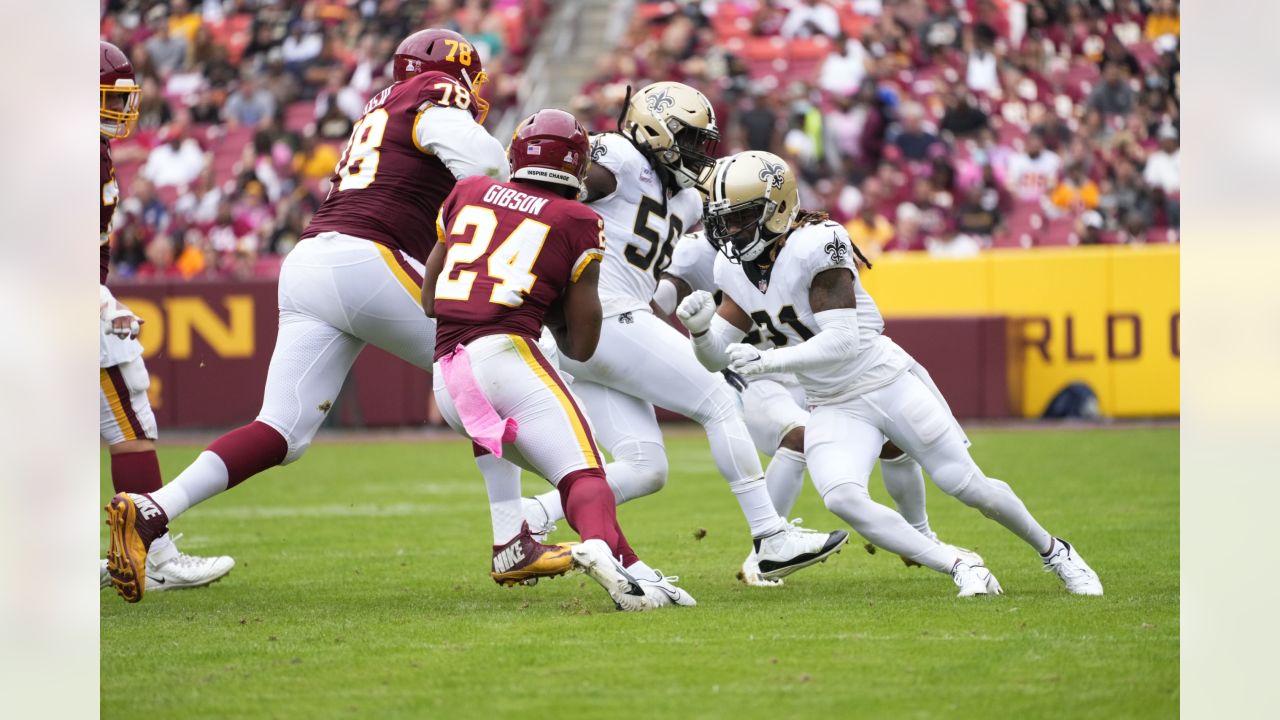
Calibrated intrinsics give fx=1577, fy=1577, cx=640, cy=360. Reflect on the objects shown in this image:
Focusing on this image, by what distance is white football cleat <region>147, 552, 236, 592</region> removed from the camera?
5.79m

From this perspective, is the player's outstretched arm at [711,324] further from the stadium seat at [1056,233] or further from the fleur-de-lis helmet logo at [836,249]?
the stadium seat at [1056,233]

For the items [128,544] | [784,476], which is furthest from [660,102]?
[128,544]

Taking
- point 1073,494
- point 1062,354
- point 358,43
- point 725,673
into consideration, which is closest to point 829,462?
point 725,673

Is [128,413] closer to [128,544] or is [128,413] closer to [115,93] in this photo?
[128,544]

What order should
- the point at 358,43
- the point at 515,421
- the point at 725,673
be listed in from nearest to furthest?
the point at 725,673
the point at 515,421
the point at 358,43

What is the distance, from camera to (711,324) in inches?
212

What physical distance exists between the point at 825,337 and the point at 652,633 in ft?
3.81

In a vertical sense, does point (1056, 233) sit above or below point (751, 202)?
below

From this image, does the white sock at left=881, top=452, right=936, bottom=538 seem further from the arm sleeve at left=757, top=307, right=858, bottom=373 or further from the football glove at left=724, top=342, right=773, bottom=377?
the football glove at left=724, top=342, right=773, bottom=377

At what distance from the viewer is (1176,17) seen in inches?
633

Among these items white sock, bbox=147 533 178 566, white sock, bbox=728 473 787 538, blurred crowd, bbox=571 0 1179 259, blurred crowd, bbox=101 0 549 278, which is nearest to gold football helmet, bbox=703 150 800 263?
white sock, bbox=728 473 787 538

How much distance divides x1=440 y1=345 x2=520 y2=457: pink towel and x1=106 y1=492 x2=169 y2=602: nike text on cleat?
1073 mm
